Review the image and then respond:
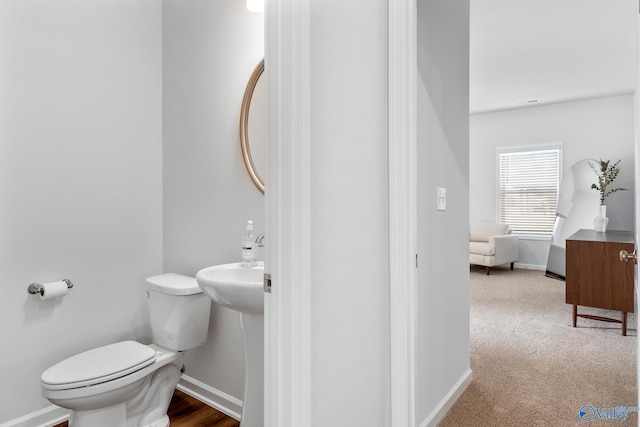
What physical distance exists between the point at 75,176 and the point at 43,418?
1.27 metres

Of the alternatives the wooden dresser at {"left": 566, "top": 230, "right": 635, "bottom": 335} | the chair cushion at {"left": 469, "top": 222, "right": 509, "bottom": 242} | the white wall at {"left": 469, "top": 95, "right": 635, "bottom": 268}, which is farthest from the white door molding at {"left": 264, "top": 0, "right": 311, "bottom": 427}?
the white wall at {"left": 469, "top": 95, "right": 635, "bottom": 268}

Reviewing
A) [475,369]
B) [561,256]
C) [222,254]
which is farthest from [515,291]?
[222,254]

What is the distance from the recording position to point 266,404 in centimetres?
113

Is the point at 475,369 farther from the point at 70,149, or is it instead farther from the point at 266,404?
the point at 70,149

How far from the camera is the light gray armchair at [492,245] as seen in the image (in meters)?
5.81

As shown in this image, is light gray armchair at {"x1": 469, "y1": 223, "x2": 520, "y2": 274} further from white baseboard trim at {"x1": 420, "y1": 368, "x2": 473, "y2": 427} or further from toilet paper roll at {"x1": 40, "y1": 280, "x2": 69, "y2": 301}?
toilet paper roll at {"x1": 40, "y1": 280, "x2": 69, "y2": 301}

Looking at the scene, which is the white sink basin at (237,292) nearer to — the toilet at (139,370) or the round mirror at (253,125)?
the toilet at (139,370)

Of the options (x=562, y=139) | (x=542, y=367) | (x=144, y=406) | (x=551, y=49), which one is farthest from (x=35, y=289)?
(x=562, y=139)

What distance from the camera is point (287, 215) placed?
1.09 meters

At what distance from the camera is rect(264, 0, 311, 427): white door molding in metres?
1.09

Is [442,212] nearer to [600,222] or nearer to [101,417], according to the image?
[101,417]

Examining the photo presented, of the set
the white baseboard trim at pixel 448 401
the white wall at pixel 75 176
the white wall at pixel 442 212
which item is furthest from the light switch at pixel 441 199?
the white wall at pixel 75 176

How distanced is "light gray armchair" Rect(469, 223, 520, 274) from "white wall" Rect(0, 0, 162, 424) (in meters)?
4.81

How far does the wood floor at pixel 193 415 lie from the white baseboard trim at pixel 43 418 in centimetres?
3
